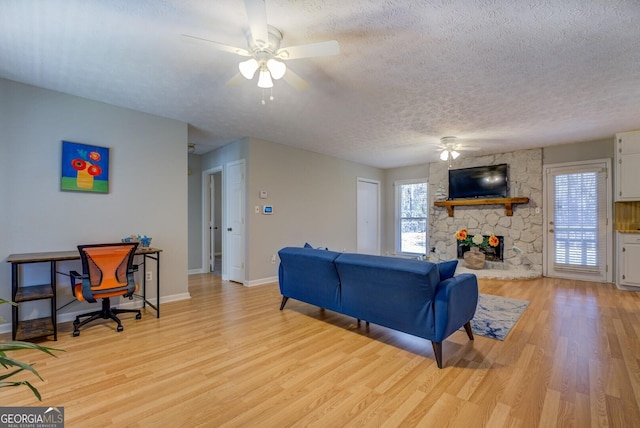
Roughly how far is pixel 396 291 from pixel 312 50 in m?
1.94

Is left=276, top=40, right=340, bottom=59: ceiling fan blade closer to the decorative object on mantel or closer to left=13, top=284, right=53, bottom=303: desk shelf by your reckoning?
the decorative object on mantel

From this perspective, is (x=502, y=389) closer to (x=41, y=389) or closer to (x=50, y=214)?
(x=41, y=389)

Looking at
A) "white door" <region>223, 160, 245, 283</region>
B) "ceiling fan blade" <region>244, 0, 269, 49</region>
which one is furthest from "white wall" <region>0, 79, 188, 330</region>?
"ceiling fan blade" <region>244, 0, 269, 49</region>

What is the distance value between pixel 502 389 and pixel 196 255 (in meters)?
5.38

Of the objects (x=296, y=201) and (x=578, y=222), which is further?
(x=296, y=201)

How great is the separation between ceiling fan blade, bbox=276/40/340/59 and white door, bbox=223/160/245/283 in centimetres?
299

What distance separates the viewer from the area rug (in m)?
2.91

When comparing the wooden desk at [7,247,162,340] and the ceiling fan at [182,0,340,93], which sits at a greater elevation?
the ceiling fan at [182,0,340,93]

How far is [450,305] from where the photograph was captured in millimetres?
2258

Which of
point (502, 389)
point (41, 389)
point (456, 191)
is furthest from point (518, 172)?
point (41, 389)

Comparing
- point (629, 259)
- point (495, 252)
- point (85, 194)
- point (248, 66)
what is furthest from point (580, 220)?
point (85, 194)

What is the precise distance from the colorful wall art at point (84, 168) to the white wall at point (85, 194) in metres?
0.06

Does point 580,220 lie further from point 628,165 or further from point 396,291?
point 396,291

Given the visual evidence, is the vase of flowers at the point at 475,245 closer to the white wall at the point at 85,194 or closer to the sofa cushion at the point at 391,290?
the sofa cushion at the point at 391,290
